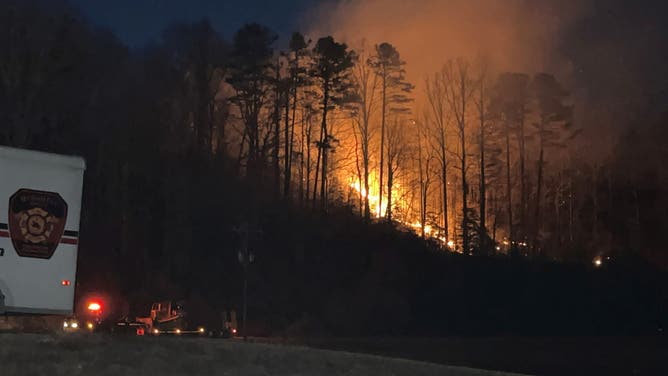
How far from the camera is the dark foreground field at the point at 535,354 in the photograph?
25250 mm

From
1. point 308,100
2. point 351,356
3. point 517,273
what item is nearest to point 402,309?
point 517,273

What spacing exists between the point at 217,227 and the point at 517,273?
2109cm

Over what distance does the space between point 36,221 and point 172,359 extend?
11.0 feet

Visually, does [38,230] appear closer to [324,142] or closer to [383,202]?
[324,142]

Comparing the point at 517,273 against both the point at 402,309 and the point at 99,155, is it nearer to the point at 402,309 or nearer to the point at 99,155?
the point at 402,309

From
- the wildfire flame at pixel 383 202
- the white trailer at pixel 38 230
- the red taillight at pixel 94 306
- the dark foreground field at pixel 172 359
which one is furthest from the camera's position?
the wildfire flame at pixel 383 202

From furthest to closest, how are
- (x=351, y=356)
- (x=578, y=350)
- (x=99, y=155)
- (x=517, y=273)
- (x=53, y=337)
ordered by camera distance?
(x=517, y=273) → (x=99, y=155) → (x=578, y=350) → (x=351, y=356) → (x=53, y=337)

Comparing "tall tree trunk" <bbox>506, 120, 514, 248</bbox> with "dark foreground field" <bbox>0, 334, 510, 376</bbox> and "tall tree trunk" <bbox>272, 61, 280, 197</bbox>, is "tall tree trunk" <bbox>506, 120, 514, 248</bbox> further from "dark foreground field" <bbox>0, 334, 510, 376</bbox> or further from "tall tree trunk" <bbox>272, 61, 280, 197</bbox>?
"dark foreground field" <bbox>0, 334, 510, 376</bbox>

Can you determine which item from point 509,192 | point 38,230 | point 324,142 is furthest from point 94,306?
point 509,192

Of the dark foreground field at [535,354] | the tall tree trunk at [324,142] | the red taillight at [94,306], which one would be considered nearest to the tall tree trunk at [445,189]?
the tall tree trunk at [324,142]

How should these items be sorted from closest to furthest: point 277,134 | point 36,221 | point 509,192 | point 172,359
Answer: point 172,359 → point 36,221 → point 277,134 → point 509,192

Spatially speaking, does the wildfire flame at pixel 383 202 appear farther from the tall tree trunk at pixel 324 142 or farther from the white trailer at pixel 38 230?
the white trailer at pixel 38 230

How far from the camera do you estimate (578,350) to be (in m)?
33.0

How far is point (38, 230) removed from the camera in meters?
12.1
